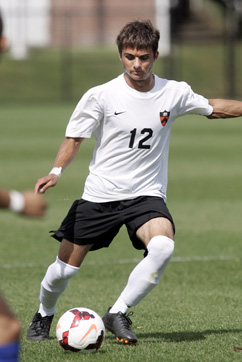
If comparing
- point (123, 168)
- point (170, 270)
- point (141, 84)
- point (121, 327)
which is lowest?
point (170, 270)

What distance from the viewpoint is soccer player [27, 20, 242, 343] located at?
5.62m

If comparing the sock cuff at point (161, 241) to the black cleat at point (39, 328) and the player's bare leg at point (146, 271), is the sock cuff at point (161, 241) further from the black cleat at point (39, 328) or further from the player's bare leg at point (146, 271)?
the black cleat at point (39, 328)

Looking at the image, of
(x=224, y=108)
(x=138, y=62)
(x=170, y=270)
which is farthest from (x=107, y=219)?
(x=170, y=270)

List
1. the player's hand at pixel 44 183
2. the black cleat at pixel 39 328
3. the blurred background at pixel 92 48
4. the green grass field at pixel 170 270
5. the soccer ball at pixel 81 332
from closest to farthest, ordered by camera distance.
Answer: the player's hand at pixel 44 183, the soccer ball at pixel 81 332, the green grass field at pixel 170 270, the black cleat at pixel 39 328, the blurred background at pixel 92 48

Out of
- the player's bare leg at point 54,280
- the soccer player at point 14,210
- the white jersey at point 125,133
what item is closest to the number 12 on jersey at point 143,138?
the white jersey at point 125,133

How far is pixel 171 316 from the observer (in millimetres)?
6480

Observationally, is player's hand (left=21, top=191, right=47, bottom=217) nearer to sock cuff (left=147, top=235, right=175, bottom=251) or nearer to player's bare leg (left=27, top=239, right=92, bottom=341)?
sock cuff (left=147, top=235, right=175, bottom=251)

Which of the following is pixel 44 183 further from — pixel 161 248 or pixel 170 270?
pixel 170 270

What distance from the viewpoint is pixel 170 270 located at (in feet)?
27.5

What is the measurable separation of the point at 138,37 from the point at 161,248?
1.50 m

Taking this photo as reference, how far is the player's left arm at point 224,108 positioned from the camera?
→ 20.1 ft

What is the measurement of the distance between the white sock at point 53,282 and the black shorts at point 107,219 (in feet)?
0.65

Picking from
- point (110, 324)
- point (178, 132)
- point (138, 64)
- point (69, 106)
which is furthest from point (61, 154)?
point (69, 106)

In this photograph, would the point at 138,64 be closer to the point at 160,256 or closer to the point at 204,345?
the point at 160,256
